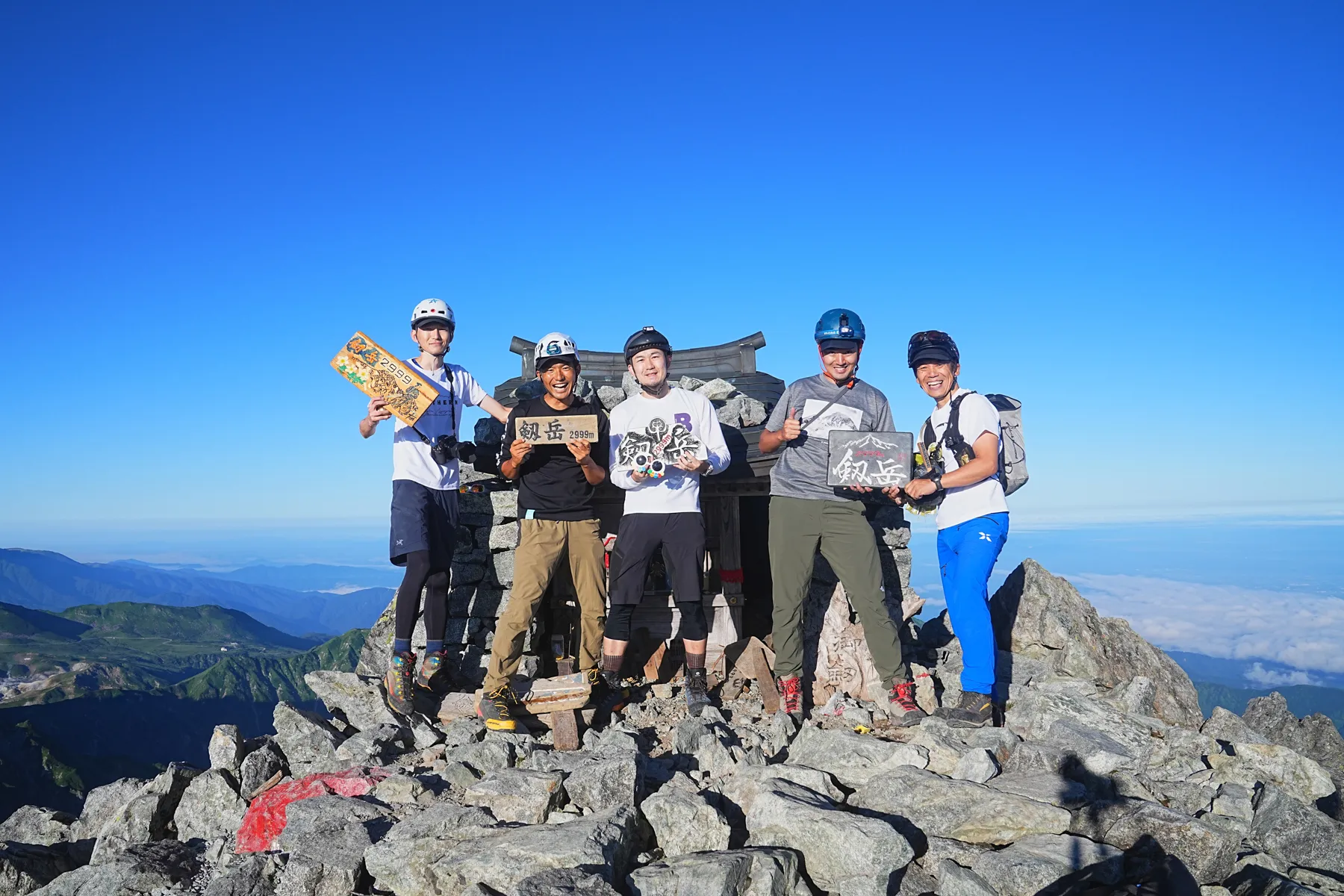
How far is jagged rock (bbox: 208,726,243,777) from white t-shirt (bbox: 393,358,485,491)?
2.73 meters

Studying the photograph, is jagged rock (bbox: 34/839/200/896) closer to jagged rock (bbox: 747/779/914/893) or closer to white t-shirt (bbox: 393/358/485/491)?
white t-shirt (bbox: 393/358/485/491)

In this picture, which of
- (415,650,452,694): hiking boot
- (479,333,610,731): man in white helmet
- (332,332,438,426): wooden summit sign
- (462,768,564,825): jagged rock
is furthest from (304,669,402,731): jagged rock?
(332,332,438,426): wooden summit sign

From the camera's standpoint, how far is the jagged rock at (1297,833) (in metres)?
5.23

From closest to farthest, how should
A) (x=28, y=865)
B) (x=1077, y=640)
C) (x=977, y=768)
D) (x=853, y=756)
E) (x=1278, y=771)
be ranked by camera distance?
(x=977, y=768)
(x=853, y=756)
(x=1278, y=771)
(x=28, y=865)
(x=1077, y=640)

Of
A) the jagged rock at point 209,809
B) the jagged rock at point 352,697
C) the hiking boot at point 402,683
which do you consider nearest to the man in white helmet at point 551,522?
the hiking boot at point 402,683

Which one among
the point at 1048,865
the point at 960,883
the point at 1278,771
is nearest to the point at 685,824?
the point at 960,883

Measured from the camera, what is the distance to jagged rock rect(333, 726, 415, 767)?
6707mm

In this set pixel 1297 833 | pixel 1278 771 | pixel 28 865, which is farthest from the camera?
pixel 28 865

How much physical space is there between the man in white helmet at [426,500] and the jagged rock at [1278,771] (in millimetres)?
6954

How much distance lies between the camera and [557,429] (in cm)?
727

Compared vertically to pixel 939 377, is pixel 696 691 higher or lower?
lower

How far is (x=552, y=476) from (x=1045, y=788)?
4.79 meters

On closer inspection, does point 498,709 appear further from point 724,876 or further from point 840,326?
point 840,326

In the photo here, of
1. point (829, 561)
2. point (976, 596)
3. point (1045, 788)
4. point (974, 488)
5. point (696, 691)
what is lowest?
point (1045, 788)
